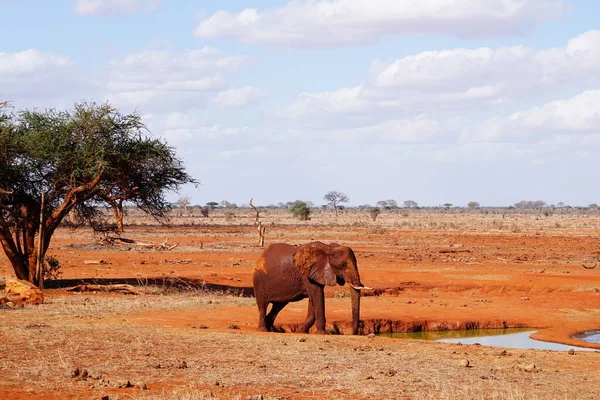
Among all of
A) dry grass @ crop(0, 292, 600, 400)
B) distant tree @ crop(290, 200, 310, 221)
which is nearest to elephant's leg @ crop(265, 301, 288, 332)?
dry grass @ crop(0, 292, 600, 400)

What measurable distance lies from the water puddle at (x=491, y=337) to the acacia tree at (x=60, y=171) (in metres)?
10.3

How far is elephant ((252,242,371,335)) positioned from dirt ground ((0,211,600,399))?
87 centimetres

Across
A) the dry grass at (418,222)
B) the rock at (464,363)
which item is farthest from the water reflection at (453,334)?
the dry grass at (418,222)

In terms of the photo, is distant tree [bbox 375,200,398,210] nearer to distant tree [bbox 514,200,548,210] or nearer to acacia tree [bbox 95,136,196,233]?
distant tree [bbox 514,200,548,210]

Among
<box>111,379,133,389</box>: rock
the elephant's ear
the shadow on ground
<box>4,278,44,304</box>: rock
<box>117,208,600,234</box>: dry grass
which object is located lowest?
<box>111,379,133,389</box>: rock

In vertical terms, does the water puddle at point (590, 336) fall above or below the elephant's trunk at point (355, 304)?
below

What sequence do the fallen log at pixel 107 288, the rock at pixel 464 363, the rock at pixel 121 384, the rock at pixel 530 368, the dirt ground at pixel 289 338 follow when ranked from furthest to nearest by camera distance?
the fallen log at pixel 107 288 → the rock at pixel 464 363 → the rock at pixel 530 368 → the dirt ground at pixel 289 338 → the rock at pixel 121 384

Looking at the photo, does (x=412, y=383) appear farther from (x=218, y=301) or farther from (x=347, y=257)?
(x=218, y=301)

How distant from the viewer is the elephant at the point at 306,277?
1753cm

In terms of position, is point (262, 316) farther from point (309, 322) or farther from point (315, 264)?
point (315, 264)

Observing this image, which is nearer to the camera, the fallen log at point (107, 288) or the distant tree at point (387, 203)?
the fallen log at point (107, 288)

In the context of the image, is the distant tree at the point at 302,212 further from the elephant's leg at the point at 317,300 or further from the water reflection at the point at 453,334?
the elephant's leg at the point at 317,300

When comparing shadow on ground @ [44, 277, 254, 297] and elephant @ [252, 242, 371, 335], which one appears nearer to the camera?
elephant @ [252, 242, 371, 335]

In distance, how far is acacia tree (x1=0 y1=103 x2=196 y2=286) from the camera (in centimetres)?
2488
